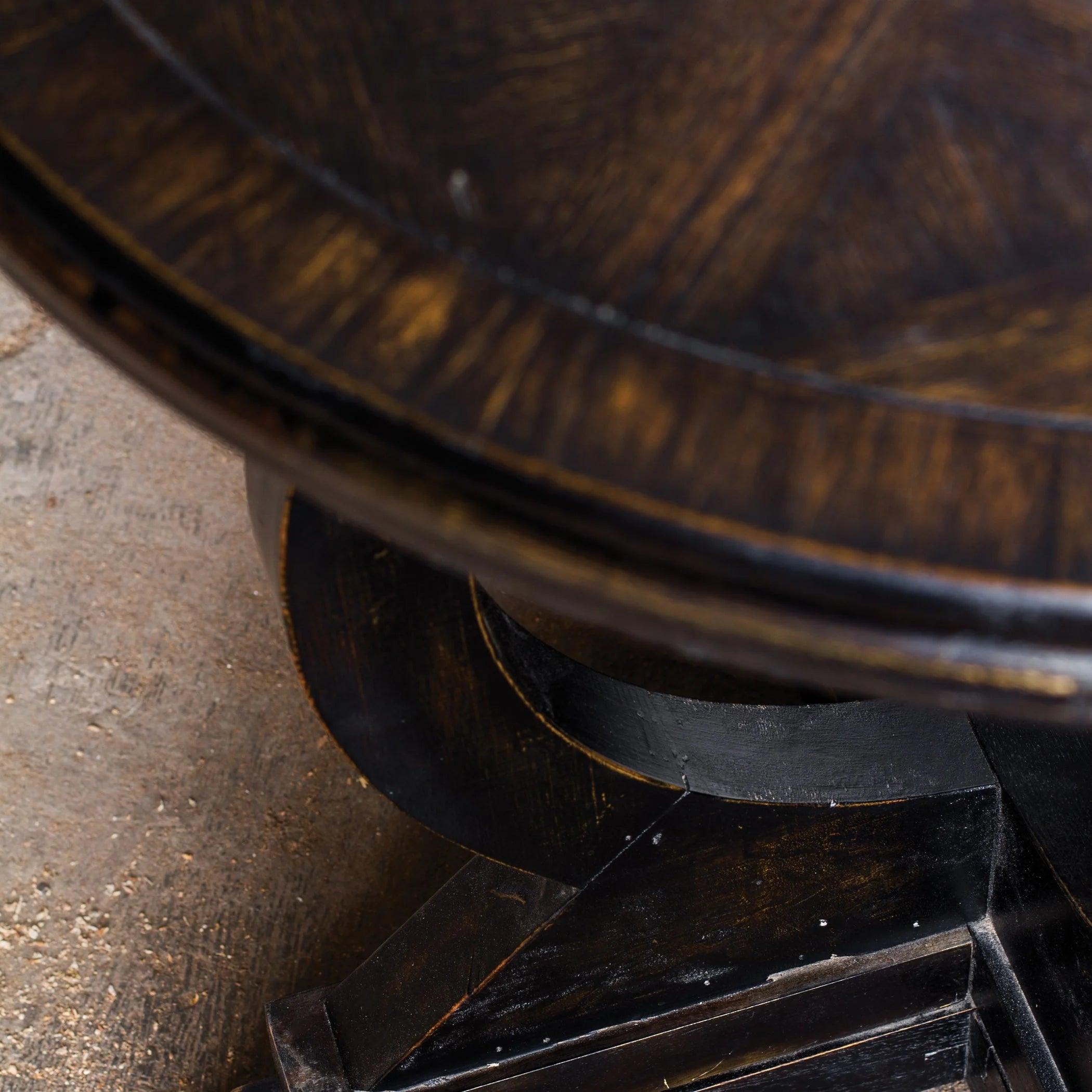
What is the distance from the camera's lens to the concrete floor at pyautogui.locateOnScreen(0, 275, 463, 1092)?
4.81ft

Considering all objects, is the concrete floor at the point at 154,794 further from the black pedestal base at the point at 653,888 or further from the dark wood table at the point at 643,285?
the dark wood table at the point at 643,285

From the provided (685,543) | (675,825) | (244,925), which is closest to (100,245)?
(685,543)

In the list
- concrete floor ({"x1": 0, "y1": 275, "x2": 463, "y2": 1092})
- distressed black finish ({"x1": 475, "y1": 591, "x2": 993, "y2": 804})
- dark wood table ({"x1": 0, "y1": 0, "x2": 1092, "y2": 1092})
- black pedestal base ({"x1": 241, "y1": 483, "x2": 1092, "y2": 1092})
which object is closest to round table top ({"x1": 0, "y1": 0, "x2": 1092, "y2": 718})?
dark wood table ({"x1": 0, "y1": 0, "x2": 1092, "y2": 1092})

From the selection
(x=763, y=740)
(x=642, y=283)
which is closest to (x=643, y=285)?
(x=642, y=283)

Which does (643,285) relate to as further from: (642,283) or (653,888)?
(653,888)

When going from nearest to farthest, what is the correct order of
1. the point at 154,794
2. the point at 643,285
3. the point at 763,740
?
the point at 643,285
the point at 763,740
the point at 154,794

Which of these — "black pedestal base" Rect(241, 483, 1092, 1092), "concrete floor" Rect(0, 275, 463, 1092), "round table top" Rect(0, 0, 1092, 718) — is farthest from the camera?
"concrete floor" Rect(0, 275, 463, 1092)

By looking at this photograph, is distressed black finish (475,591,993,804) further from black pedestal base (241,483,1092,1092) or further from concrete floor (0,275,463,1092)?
concrete floor (0,275,463,1092)

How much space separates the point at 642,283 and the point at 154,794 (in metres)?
1.31

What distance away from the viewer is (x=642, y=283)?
49cm

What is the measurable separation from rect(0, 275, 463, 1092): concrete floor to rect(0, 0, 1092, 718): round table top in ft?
3.80

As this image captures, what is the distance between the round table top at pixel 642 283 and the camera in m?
0.45

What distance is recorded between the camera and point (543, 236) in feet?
1.66

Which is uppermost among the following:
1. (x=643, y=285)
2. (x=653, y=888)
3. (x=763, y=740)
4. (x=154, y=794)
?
(x=643, y=285)
